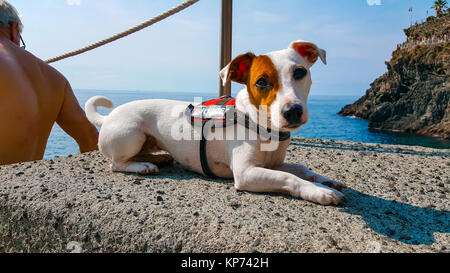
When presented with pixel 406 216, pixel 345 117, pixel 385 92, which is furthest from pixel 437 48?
pixel 406 216

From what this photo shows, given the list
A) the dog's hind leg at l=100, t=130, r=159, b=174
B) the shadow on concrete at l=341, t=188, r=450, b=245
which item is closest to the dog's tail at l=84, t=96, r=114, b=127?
the dog's hind leg at l=100, t=130, r=159, b=174

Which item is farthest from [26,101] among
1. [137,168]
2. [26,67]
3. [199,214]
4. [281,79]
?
[281,79]

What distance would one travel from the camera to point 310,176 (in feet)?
8.36

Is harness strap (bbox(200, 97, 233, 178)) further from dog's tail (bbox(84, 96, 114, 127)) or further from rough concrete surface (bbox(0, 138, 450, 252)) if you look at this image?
dog's tail (bbox(84, 96, 114, 127))

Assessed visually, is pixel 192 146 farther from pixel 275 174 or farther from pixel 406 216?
pixel 406 216

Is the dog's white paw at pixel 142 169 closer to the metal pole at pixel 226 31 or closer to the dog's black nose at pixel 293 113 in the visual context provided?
the dog's black nose at pixel 293 113

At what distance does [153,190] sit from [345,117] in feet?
182

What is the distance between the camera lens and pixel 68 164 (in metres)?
3.31

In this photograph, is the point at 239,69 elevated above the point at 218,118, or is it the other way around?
the point at 239,69

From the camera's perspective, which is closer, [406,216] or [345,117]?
[406,216]

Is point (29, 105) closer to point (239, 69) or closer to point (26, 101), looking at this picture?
point (26, 101)

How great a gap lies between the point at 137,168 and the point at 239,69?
1.28 metres

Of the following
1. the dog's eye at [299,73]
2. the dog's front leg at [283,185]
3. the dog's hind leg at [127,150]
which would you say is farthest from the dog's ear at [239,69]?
the dog's hind leg at [127,150]
